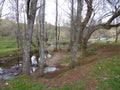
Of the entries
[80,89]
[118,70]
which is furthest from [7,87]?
[118,70]

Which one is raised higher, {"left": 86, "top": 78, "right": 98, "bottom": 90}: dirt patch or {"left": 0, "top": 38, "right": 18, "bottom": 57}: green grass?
{"left": 86, "top": 78, "right": 98, "bottom": 90}: dirt patch

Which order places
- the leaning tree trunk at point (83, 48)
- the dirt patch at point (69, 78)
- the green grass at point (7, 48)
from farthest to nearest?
the green grass at point (7, 48), the leaning tree trunk at point (83, 48), the dirt patch at point (69, 78)

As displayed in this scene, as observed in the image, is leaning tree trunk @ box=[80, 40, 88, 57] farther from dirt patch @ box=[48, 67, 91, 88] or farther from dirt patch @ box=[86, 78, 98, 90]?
dirt patch @ box=[86, 78, 98, 90]

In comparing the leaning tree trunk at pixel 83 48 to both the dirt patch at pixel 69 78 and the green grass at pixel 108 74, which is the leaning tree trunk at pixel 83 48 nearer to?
the green grass at pixel 108 74

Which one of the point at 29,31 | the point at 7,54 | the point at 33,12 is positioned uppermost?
the point at 33,12

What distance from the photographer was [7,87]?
385 inches

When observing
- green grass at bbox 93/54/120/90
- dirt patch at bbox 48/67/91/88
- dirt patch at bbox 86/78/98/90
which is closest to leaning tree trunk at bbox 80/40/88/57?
green grass at bbox 93/54/120/90

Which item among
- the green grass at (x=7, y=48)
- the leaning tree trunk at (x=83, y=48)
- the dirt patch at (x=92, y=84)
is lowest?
the green grass at (x=7, y=48)

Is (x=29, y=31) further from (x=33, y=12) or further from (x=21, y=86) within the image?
(x=21, y=86)

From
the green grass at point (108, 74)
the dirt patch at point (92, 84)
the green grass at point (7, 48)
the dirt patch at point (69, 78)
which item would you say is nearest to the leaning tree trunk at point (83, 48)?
the green grass at point (108, 74)

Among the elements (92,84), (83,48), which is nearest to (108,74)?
(92,84)

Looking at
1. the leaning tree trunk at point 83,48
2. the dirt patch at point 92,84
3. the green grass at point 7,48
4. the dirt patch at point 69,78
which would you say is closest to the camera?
the dirt patch at point 92,84

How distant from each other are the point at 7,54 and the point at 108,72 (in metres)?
29.0

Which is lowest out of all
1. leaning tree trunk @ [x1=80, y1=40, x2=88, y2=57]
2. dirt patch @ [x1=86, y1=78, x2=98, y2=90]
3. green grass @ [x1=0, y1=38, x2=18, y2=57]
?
green grass @ [x1=0, y1=38, x2=18, y2=57]
